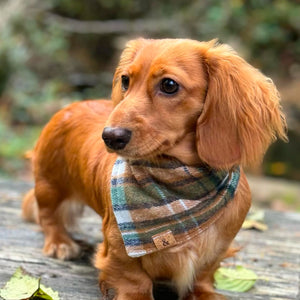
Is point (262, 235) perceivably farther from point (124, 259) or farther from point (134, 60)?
point (134, 60)

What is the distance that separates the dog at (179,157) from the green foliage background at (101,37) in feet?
19.5

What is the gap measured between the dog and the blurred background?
529cm

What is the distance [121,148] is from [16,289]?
94cm

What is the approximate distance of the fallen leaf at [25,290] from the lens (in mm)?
2449

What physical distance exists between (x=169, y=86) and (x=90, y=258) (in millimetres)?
1378

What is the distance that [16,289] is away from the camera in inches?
98.7

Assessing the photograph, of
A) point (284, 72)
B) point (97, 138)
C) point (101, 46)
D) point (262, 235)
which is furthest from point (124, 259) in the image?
point (284, 72)

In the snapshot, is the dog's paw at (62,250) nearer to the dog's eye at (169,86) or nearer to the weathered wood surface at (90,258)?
the weathered wood surface at (90,258)

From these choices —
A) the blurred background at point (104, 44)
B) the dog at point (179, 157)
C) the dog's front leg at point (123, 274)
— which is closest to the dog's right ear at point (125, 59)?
the dog at point (179, 157)

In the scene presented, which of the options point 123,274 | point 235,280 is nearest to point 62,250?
point 123,274

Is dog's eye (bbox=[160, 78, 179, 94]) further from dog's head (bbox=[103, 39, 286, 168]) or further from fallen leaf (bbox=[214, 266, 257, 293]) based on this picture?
fallen leaf (bbox=[214, 266, 257, 293])

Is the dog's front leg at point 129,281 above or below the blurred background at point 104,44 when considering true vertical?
above

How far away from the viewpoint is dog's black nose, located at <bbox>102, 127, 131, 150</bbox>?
202 cm

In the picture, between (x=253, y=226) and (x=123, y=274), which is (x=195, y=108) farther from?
(x=253, y=226)
